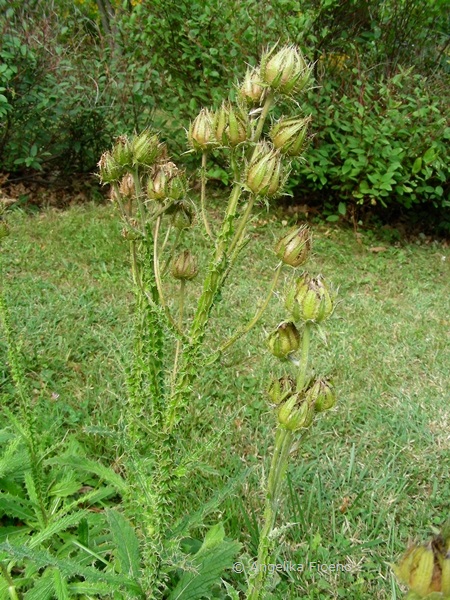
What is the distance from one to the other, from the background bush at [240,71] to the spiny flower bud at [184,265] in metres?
3.59

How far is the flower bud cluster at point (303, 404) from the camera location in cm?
91

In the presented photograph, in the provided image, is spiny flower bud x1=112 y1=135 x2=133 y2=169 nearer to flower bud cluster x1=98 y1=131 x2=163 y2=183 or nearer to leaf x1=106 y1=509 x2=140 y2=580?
flower bud cluster x1=98 y1=131 x2=163 y2=183

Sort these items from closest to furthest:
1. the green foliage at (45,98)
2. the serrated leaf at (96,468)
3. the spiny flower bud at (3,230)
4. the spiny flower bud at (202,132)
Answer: the spiny flower bud at (202,132) → the spiny flower bud at (3,230) → the serrated leaf at (96,468) → the green foliage at (45,98)

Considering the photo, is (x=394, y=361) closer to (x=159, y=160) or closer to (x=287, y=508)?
(x=287, y=508)

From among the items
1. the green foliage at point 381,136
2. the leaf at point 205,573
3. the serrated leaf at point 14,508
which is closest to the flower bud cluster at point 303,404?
the leaf at point 205,573

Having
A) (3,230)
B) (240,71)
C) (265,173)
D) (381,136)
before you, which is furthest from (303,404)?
(240,71)

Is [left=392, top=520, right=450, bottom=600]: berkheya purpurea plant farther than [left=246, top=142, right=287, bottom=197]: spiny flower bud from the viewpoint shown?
No

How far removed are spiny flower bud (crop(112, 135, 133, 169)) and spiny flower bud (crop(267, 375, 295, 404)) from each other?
21.4 inches

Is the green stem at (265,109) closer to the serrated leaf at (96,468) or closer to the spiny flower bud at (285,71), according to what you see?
the spiny flower bud at (285,71)

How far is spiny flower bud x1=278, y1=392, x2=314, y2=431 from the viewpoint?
91 cm

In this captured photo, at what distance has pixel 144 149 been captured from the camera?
114cm

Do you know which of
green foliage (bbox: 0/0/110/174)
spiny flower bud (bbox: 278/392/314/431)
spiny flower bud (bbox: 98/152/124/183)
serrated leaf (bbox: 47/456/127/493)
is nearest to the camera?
→ spiny flower bud (bbox: 278/392/314/431)

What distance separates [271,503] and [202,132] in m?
0.69

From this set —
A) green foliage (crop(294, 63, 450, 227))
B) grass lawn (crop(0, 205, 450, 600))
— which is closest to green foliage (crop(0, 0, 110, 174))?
grass lawn (crop(0, 205, 450, 600))
